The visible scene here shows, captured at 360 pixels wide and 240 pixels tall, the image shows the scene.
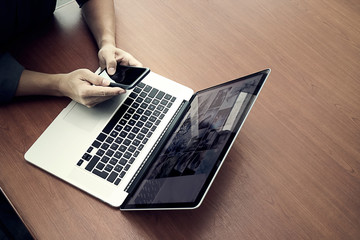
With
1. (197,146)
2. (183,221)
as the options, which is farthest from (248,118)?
(183,221)

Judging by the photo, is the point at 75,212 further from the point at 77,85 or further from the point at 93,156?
the point at 77,85

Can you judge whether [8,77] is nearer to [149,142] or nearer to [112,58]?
[112,58]

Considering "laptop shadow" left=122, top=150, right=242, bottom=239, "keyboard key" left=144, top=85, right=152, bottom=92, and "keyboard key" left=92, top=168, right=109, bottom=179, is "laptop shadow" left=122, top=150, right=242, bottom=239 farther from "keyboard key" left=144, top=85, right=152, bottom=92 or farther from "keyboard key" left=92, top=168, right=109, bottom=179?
"keyboard key" left=144, top=85, right=152, bottom=92

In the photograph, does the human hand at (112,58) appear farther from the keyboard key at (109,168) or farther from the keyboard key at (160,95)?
the keyboard key at (109,168)

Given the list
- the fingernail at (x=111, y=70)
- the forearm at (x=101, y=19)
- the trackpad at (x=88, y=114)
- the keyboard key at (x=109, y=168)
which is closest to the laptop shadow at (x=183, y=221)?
the keyboard key at (x=109, y=168)

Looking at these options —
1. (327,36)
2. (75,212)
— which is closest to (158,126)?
(75,212)

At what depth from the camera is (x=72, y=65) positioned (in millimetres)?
837

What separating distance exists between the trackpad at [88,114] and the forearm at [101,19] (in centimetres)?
18

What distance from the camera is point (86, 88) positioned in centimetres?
73

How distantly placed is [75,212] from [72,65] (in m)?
0.40

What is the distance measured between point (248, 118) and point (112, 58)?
39cm

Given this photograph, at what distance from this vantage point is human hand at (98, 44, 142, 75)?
30.7 inches

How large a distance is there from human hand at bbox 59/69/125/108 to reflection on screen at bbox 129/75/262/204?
20 cm

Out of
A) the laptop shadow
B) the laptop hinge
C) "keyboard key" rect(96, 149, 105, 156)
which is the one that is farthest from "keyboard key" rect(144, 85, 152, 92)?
the laptop shadow
